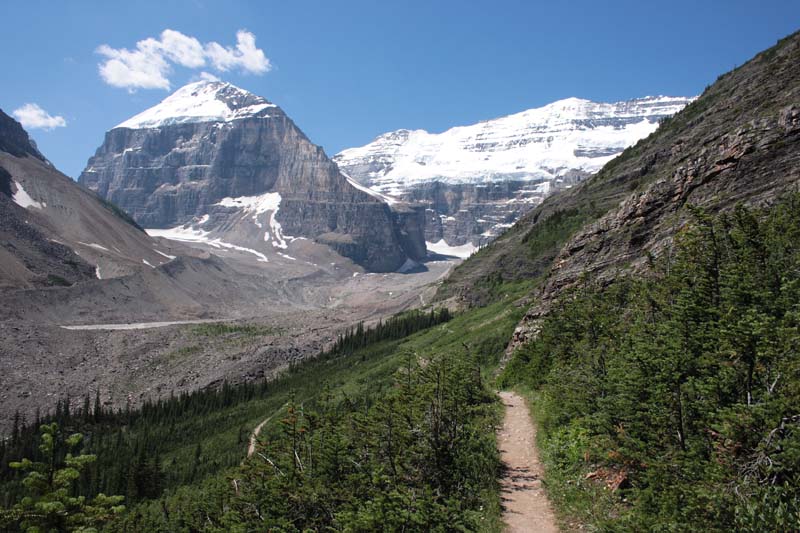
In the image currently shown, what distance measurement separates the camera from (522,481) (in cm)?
1428

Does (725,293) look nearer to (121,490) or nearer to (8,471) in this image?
(121,490)

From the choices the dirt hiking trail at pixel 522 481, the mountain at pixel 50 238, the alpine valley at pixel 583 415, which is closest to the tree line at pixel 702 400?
the alpine valley at pixel 583 415

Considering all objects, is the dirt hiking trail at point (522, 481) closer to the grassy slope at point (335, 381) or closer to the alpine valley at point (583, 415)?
the alpine valley at point (583, 415)

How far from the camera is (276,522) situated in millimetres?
12078

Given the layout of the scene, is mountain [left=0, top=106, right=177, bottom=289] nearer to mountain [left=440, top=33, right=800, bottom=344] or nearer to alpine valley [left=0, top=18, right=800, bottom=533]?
alpine valley [left=0, top=18, right=800, bottom=533]

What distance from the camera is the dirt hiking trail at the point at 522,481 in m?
12.0

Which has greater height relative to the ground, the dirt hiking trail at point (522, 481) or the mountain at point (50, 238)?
the mountain at point (50, 238)

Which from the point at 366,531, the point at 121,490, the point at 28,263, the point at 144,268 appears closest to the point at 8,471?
the point at 121,490

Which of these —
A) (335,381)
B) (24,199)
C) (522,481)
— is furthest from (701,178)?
(24,199)

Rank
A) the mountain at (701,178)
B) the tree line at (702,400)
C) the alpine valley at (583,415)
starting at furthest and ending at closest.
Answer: the mountain at (701,178), the alpine valley at (583,415), the tree line at (702,400)

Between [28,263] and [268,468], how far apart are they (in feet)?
522

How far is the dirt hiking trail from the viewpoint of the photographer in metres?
12.0

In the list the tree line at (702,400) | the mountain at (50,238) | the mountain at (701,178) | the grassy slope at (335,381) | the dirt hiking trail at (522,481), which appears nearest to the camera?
the tree line at (702,400)

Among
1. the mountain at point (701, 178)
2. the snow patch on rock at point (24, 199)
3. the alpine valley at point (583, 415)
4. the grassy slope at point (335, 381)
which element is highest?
the snow patch on rock at point (24, 199)
